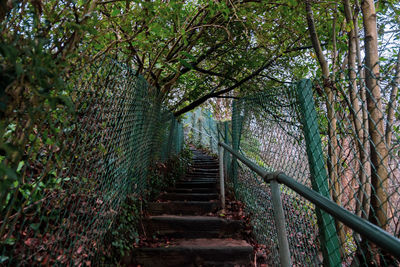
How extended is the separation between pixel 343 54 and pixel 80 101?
4.55 metres

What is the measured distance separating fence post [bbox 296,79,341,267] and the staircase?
115 centimetres

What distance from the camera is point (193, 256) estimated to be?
8.46ft

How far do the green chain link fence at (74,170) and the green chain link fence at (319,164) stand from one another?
1.55 m

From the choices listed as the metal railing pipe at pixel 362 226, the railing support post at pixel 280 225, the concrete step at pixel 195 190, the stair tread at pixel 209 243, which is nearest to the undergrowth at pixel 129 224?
the stair tread at pixel 209 243

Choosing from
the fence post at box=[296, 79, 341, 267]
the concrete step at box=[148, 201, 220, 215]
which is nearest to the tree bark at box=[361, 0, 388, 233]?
the fence post at box=[296, 79, 341, 267]

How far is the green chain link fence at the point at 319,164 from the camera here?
1.64 metres

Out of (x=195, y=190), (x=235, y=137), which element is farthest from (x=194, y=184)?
(x=235, y=137)

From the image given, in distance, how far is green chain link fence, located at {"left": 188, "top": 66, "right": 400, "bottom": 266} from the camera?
5.39 ft

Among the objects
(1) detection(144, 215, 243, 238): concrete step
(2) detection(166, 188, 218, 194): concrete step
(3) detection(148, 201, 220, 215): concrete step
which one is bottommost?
(1) detection(144, 215, 243, 238): concrete step

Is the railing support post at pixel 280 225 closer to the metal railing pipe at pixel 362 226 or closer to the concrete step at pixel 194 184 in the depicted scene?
the metal railing pipe at pixel 362 226

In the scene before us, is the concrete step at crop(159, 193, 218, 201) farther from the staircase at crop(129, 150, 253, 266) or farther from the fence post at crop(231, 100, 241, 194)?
the fence post at crop(231, 100, 241, 194)

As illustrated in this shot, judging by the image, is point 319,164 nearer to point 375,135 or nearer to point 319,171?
point 319,171

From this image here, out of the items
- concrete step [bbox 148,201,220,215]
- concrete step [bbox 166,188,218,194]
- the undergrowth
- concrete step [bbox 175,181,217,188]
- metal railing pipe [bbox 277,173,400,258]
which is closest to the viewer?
metal railing pipe [bbox 277,173,400,258]

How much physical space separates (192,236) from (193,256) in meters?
0.46
